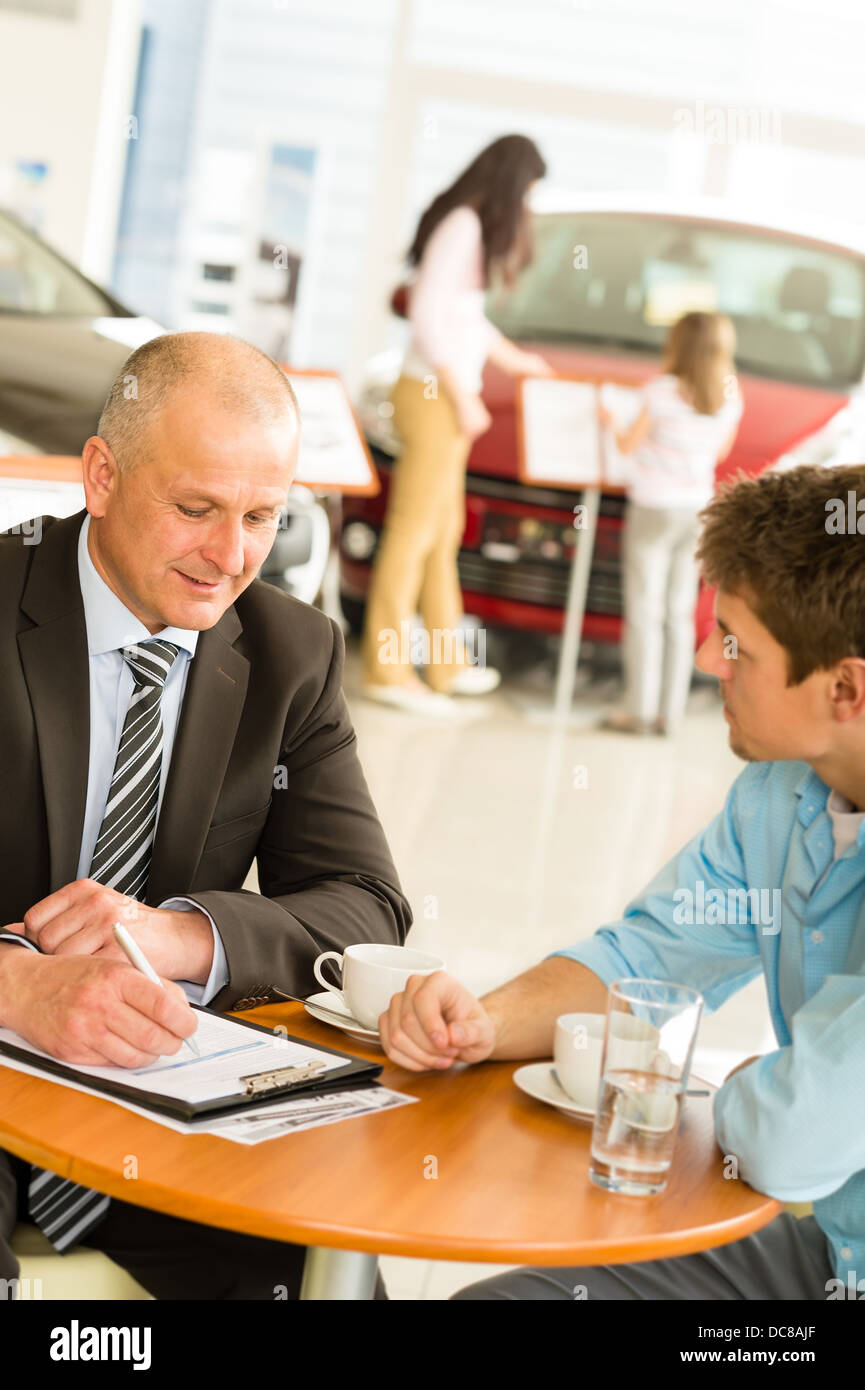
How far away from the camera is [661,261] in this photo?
6312 millimetres

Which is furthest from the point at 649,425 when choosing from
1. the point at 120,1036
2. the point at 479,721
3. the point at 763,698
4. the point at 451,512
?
the point at 120,1036

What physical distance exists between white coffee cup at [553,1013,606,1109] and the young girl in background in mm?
3845

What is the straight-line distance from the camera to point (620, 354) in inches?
242

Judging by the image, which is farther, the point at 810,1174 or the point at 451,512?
the point at 451,512

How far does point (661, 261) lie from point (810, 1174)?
551 centimetres

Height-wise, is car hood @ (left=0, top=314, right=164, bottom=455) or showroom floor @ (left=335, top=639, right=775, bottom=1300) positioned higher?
car hood @ (left=0, top=314, right=164, bottom=455)

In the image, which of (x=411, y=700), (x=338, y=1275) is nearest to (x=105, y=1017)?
(x=338, y=1275)

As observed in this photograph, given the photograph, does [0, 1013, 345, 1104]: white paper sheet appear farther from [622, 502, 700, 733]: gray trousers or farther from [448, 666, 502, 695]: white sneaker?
[448, 666, 502, 695]: white sneaker

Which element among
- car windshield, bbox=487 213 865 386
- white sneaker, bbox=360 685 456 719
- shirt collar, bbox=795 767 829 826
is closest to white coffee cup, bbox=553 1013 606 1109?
shirt collar, bbox=795 767 829 826

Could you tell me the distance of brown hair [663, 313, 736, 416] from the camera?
517cm

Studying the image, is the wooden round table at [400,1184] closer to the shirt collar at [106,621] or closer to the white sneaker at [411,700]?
the shirt collar at [106,621]

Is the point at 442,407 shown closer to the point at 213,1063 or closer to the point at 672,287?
the point at 672,287
